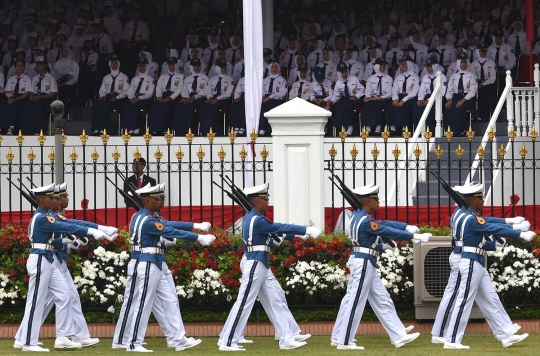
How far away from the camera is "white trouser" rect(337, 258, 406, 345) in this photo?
12.7 m

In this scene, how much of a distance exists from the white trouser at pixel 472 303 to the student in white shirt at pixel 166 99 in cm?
941

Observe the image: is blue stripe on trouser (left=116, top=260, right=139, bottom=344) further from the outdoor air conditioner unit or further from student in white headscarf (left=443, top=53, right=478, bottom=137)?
student in white headscarf (left=443, top=53, right=478, bottom=137)

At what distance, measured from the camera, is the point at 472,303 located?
12.7 metres

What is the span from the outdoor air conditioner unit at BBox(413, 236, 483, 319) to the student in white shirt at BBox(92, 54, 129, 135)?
28.0 ft

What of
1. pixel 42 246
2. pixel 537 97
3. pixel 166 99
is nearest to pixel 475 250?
pixel 42 246

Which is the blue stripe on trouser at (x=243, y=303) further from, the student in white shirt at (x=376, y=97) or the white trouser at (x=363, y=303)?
the student in white shirt at (x=376, y=97)

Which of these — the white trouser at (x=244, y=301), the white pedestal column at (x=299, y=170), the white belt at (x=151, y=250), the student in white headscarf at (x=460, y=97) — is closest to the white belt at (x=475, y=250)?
the white trouser at (x=244, y=301)

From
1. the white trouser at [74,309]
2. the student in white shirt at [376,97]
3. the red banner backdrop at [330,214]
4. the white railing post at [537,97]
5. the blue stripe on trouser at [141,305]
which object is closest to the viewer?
the blue stripe on trouser at [141,305]

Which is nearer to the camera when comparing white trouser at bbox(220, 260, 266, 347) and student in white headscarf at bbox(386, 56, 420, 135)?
white trouser at bbox(220, 260, 266, 347)

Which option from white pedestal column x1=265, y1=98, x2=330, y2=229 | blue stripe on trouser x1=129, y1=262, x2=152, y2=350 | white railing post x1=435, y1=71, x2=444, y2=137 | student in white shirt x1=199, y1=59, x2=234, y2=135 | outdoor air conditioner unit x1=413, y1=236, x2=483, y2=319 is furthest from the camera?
student in white shirt x1=199, y1=59, x2=234, y2=135

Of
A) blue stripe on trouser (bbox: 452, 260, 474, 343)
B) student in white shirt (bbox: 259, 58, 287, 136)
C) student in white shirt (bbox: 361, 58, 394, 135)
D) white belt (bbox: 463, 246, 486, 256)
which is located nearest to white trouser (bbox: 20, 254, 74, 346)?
blue stripe on trouser (bbox: 452, 260, 474, 343)

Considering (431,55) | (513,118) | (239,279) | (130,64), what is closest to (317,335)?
(239,279)

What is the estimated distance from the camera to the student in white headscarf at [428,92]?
67.3ft

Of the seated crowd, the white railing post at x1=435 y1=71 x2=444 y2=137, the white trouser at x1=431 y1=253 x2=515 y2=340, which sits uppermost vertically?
the seated crowd
